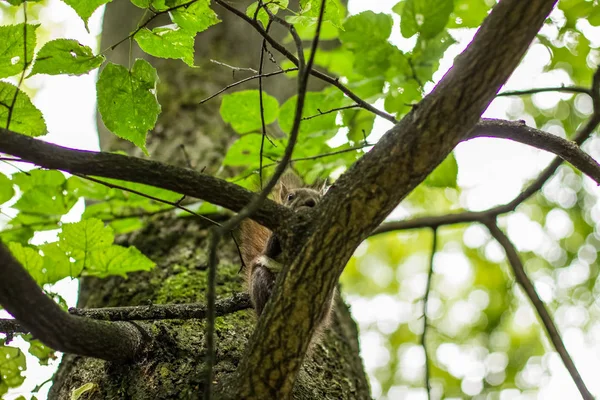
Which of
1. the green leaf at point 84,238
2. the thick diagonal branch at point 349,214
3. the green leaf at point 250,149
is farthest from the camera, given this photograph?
the green leaf at point 250,149

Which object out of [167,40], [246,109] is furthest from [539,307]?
[167,40]

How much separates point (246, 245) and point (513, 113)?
5035mm

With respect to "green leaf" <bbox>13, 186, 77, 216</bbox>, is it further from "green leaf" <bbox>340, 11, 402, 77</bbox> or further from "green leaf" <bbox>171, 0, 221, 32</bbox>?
"green leaf" <bbox>340, 11, 402, 77</bbox>

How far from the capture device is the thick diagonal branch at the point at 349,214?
4.66 ft

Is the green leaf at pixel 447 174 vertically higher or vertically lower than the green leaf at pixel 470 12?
lower

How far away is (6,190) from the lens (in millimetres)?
2328

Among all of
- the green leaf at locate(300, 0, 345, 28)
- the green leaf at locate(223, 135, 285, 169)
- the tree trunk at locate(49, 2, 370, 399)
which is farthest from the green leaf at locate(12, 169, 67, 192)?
the green leaf at locate(300, 0, 345, 28)

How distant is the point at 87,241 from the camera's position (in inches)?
83.4

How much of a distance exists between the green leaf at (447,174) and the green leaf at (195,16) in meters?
1.32

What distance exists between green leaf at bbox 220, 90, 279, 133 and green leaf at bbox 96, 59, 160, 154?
0.67 m

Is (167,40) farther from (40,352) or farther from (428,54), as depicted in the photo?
(40,352)

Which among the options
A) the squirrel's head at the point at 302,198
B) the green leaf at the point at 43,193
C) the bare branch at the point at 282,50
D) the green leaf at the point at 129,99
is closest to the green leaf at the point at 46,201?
the green leaf at the point at 43,193

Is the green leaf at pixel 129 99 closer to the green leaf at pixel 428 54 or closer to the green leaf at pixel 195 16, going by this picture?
the green leaf at pixel 195 16

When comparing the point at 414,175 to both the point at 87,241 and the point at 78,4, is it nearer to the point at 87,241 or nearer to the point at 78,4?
the point at 78,4
